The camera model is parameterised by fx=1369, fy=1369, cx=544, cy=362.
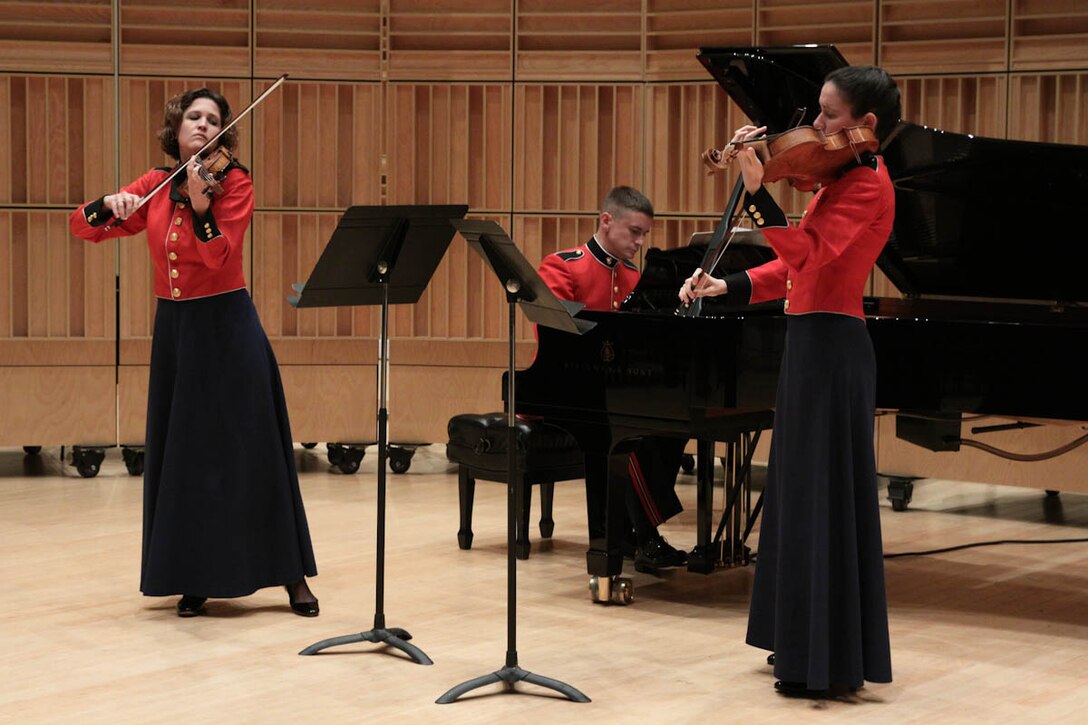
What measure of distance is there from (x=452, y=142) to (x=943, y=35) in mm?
2361

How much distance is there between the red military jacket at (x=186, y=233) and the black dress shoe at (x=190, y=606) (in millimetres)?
909

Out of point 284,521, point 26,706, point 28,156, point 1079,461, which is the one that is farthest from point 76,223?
point 1079,461

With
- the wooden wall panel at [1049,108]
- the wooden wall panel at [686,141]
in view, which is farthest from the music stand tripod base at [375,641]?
the wooden wall panel at [1049,108]

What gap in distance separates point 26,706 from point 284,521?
103cm

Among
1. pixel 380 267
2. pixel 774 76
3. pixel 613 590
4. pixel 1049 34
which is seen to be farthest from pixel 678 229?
pixel 380 267

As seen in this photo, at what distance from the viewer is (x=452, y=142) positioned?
6.76 m

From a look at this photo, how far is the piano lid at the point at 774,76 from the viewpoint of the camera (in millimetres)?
4105

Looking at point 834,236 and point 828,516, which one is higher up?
point 834,236

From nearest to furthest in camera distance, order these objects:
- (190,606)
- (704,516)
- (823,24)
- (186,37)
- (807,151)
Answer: (807,151)
(190,606)
(704,516)
(823,24)
(186,37)

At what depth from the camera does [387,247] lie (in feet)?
11.8

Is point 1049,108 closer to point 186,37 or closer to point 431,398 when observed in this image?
point 431,398

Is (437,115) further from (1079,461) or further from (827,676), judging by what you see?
(827,676)

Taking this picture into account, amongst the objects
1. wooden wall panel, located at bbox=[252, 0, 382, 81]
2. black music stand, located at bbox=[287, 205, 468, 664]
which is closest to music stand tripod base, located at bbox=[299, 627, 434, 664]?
black music stand, located at bbox=[287, 205, 468, 664]

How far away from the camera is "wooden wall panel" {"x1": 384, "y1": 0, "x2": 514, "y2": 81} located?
669 centimetres
